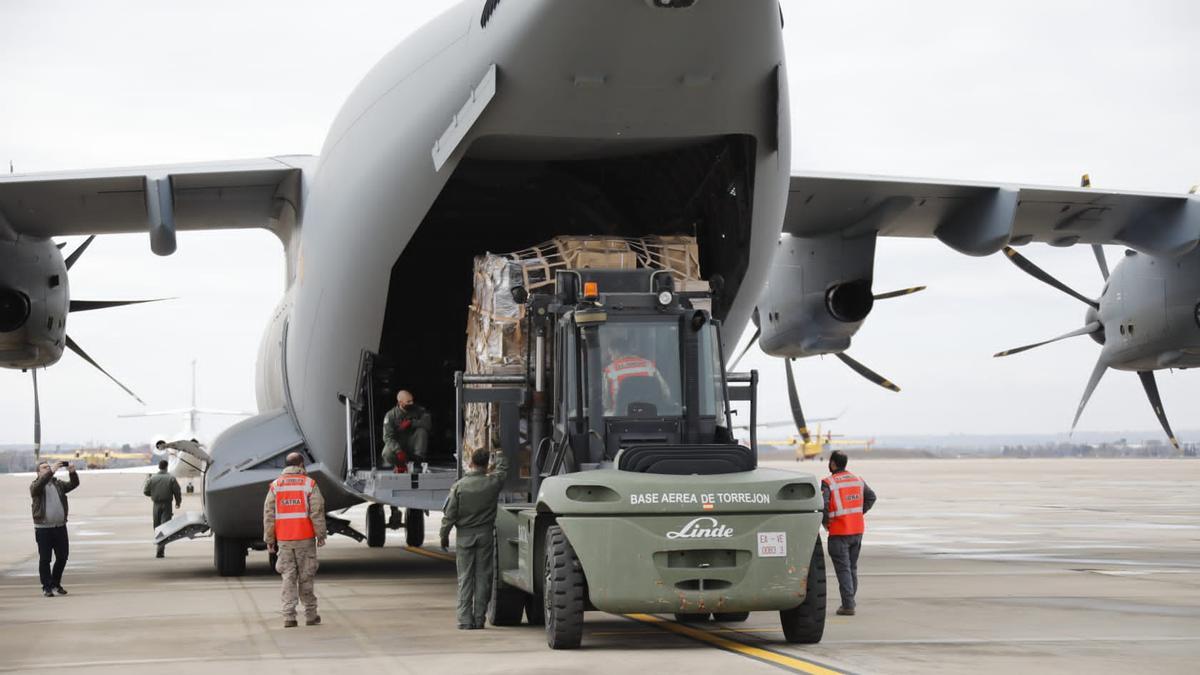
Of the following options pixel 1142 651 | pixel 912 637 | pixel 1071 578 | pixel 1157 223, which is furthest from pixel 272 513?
pixel 1157 223

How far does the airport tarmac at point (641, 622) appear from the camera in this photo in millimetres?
7848

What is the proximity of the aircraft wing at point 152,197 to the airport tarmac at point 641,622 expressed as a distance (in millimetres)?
3795

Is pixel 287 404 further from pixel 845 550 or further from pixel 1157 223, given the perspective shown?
pixel 1157 223

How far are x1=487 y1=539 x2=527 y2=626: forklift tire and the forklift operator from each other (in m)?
1.50

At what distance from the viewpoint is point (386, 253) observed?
37.5 ft

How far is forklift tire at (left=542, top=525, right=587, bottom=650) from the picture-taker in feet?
27.0

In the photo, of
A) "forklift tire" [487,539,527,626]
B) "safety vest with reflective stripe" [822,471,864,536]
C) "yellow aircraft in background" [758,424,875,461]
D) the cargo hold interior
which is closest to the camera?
"forklift tire" [487,539,527,626]

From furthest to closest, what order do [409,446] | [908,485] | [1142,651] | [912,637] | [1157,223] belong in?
[908,485], [1157,223], [409,446], [912,637], [1142,651]

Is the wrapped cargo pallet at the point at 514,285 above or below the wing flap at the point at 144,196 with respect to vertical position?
below

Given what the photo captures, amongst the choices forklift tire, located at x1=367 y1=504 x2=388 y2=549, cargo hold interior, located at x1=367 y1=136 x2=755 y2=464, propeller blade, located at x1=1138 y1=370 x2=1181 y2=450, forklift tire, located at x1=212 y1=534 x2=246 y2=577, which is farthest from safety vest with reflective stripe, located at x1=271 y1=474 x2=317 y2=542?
propeller blade, located at x1=1138 y1=370 x2=1181 y2=450

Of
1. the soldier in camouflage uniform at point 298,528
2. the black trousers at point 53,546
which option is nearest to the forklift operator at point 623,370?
the soldier in camouflage uniform at point 298,528

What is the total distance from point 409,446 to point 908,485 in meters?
36.4

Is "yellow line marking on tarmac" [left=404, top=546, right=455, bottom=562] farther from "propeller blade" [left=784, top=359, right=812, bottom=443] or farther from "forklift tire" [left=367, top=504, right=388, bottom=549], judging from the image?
"propeller blade" [left=784, top=359, right=812, bottom=443]

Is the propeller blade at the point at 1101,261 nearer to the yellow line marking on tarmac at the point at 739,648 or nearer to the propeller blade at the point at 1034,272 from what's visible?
the propeller blade at the point at 1034,272
